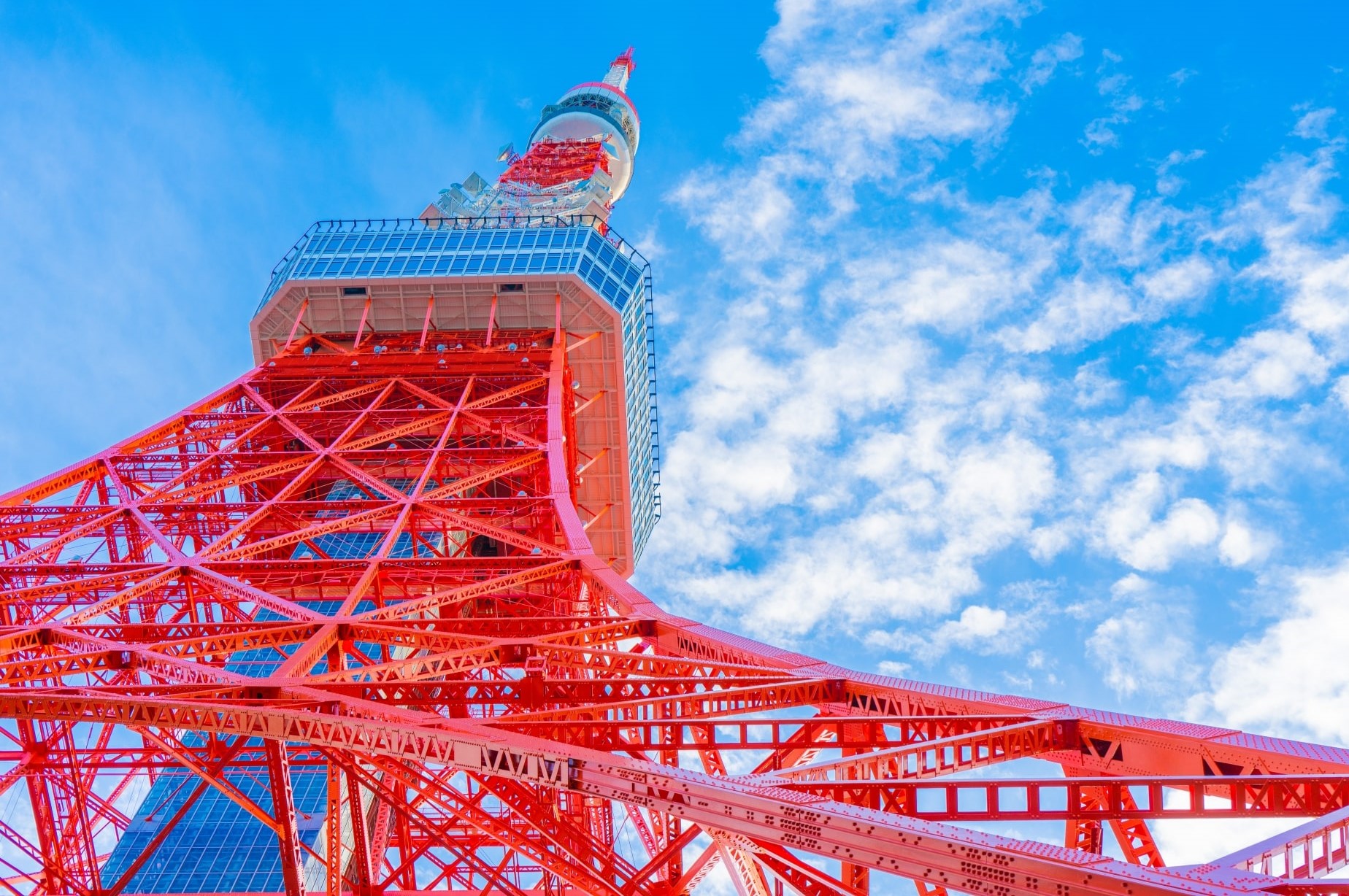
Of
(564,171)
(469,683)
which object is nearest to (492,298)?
(564,171)

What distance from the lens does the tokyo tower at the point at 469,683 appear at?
8594mm

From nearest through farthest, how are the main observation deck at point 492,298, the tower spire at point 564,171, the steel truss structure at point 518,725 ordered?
1. the steel truss structure at point 518,725
2. the main observation deck at point 492,298
3. the tower spire at point 564,171

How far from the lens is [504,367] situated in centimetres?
3500

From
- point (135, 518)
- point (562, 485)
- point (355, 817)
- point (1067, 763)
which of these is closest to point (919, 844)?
point (1067, 763)

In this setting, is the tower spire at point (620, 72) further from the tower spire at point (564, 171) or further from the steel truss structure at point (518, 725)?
the steel truss structure at point (518, 725)

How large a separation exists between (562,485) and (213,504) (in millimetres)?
6769

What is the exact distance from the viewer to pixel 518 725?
11.0 m

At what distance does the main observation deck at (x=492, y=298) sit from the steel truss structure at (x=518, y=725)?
8.01m

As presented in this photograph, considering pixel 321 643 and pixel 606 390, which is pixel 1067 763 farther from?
pixel 606 390

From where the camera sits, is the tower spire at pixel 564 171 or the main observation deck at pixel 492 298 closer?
the main observation deck at pixel 492 298

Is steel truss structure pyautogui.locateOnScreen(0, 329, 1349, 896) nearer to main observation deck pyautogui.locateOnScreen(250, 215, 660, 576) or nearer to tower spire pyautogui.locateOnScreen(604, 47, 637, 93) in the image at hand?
main observation deck pyautogui.locateOnScreen(250, 215, 660, 576)

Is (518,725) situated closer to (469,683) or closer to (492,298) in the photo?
(469,683)

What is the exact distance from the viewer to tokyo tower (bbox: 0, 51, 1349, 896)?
8594 mm

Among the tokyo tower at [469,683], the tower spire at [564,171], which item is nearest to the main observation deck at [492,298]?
the tokyo tower at [469,683]
